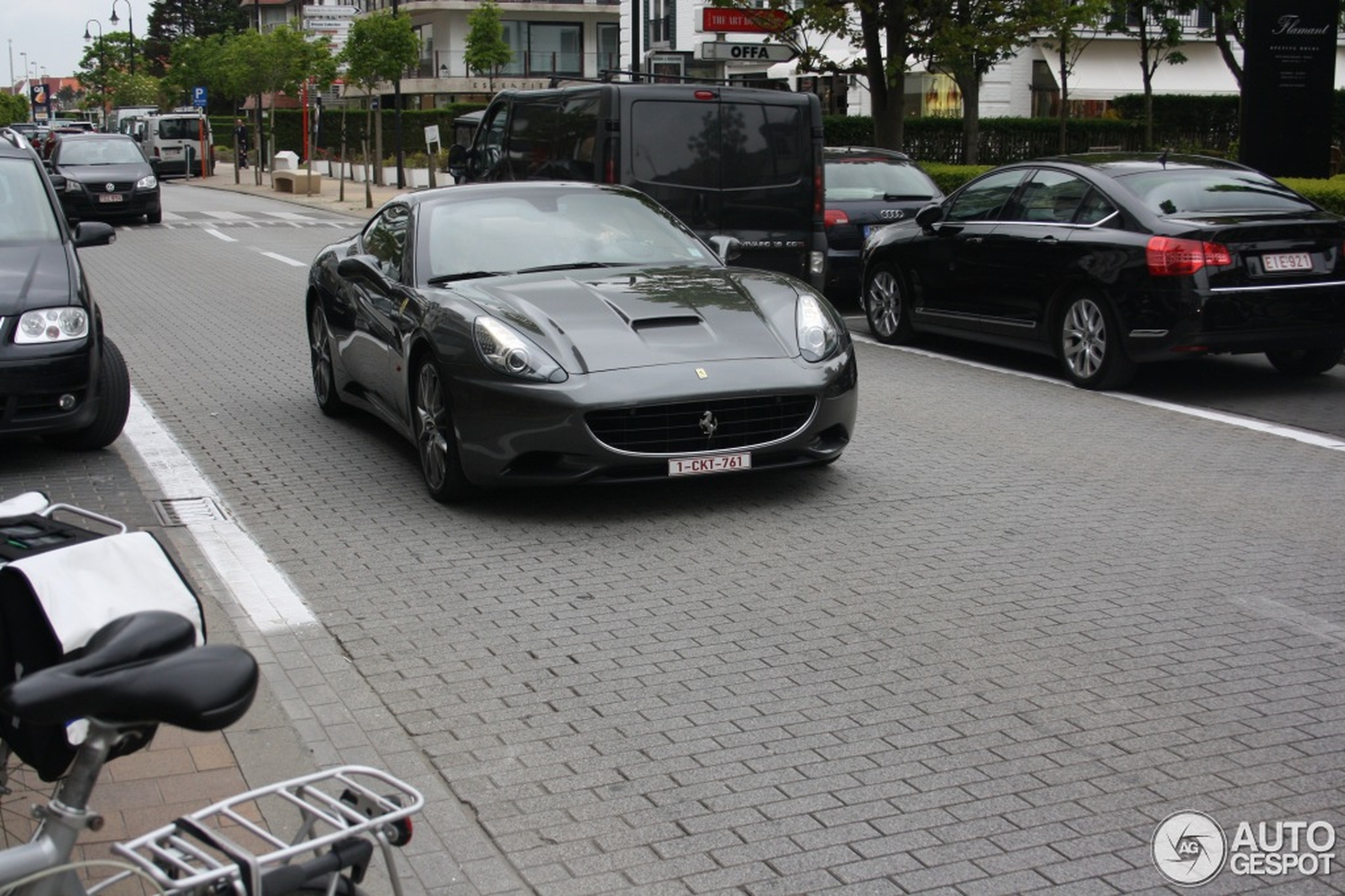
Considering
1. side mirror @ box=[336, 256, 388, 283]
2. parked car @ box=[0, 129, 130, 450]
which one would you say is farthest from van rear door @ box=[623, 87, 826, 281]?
parked car @ box=[0, 129, 130, 450]

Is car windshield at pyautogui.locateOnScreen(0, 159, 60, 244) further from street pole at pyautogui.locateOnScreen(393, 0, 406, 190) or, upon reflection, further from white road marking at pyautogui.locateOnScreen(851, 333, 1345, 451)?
street pole at pyautogui.locateOnScreen(393, 0, 406, 190)

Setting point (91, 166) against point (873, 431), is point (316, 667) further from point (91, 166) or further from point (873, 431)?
point (91, 166)

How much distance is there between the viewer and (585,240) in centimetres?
897

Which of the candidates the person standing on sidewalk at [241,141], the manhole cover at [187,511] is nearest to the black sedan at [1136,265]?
the manhole cover at [187,511]

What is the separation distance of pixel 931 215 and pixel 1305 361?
10.1 feet

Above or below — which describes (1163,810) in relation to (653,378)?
below

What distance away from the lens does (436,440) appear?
7.91m

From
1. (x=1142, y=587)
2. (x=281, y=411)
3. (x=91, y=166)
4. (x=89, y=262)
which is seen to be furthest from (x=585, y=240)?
(x=91, y=166)

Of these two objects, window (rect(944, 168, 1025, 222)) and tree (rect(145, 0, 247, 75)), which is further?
tree (rect(145, 0, 247, 75))

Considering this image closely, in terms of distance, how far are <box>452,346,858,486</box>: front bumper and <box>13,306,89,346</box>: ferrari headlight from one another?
8.09ft

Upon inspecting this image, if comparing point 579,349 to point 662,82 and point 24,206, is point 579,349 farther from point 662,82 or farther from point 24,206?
point 662,82

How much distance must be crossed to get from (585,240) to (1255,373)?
593cm

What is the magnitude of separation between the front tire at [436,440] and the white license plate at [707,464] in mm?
1023

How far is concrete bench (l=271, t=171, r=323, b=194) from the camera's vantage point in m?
46.1
